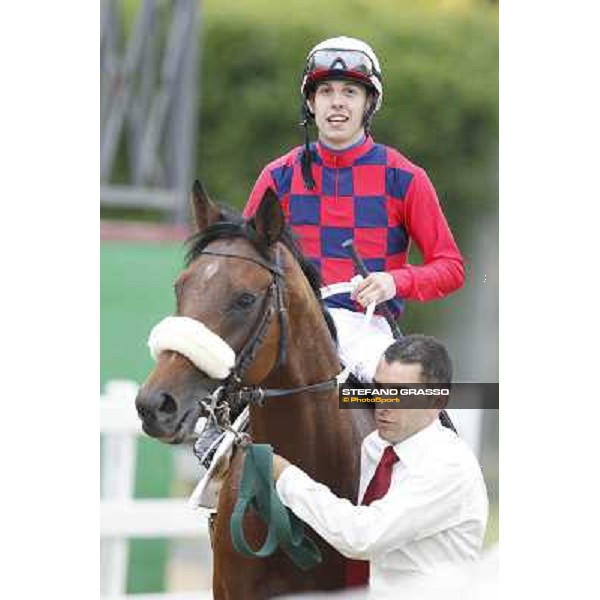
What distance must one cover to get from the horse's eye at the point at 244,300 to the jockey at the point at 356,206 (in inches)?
12.8

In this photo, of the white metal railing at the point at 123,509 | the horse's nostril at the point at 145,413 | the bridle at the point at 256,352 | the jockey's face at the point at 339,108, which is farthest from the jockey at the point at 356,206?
the white metal railing at the point at 123,509

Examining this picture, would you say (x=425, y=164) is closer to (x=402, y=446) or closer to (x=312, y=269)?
(x=312, y=269)

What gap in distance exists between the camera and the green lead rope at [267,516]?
2701 mm

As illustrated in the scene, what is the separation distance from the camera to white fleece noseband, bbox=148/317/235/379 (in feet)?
8.38

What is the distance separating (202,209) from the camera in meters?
2.75

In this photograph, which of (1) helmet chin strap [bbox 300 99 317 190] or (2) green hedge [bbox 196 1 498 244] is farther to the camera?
(2) green hedge [bbox 196 1 498 244]

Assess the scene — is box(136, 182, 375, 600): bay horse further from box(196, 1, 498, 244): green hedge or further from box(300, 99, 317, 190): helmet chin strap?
box(196, 1, 498, 244): green hedge

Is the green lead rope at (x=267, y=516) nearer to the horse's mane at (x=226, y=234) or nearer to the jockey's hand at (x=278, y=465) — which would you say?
the jockey's hand at (x=278, y=465)

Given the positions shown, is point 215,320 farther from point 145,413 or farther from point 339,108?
point 339,108

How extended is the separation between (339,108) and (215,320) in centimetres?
55

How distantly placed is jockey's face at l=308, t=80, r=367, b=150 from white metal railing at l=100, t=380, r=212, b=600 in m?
1.18
